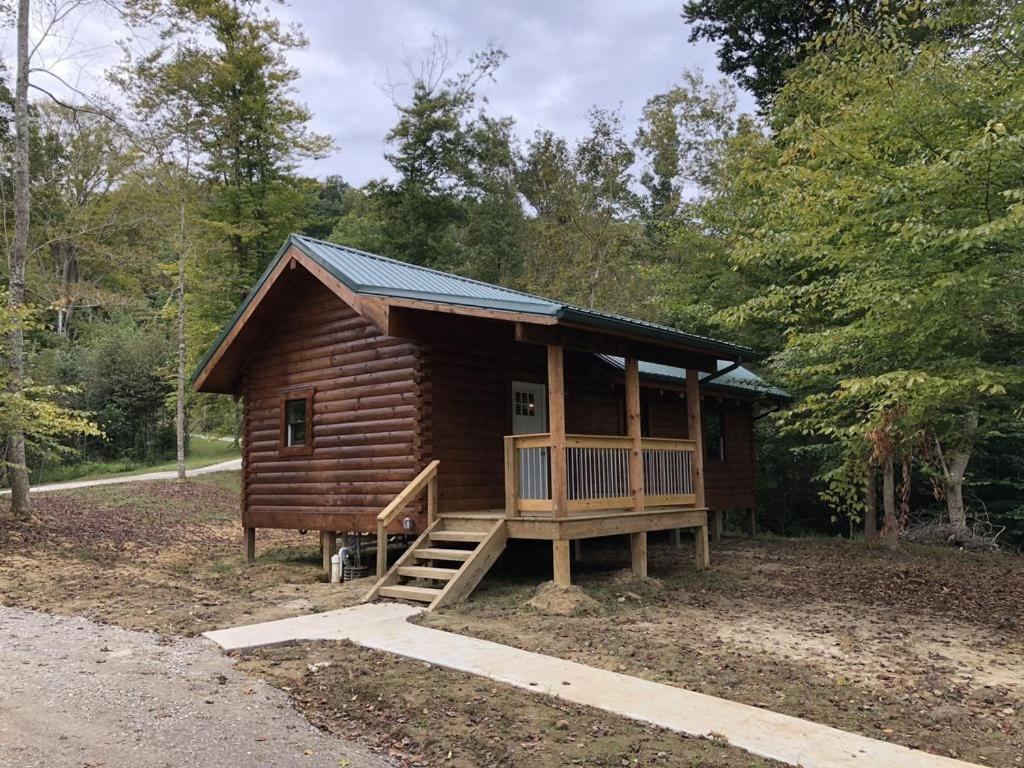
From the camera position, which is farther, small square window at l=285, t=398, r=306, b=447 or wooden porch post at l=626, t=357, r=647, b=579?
small square window at l=285, t=398, r=306, b=447

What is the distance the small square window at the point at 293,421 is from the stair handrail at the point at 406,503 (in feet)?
9.63

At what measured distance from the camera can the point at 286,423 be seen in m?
12.9

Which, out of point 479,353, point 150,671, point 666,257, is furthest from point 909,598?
point 666,257

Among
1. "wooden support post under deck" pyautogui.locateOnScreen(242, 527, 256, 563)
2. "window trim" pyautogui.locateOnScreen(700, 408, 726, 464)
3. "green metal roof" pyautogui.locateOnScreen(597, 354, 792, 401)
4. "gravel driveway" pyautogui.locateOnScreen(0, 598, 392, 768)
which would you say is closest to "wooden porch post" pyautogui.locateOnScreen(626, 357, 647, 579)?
"green metal roof" pyautogui.locateOnScreen(597, 354, 792, 401)

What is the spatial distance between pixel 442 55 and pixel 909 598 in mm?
27181

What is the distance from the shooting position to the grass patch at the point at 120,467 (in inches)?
1027

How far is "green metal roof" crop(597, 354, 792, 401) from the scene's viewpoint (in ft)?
45.1

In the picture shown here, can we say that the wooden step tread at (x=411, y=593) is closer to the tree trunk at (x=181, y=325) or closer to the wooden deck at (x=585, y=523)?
the wooden deck at (x=585, y=523)

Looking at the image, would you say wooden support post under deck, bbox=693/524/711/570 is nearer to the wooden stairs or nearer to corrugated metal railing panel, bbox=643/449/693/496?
corrugated metal railing panel, bbox=643/449/693/496

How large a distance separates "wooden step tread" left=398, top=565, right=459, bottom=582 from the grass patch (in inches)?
832

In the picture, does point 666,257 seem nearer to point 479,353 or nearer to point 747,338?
point 747,338

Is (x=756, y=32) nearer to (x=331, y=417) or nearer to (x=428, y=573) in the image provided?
(x=331, y=417)

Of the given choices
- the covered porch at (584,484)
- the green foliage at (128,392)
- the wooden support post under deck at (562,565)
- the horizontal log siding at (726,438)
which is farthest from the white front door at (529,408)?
the green foliage at (128,392)

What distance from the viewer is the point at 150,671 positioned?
6.00 metres
